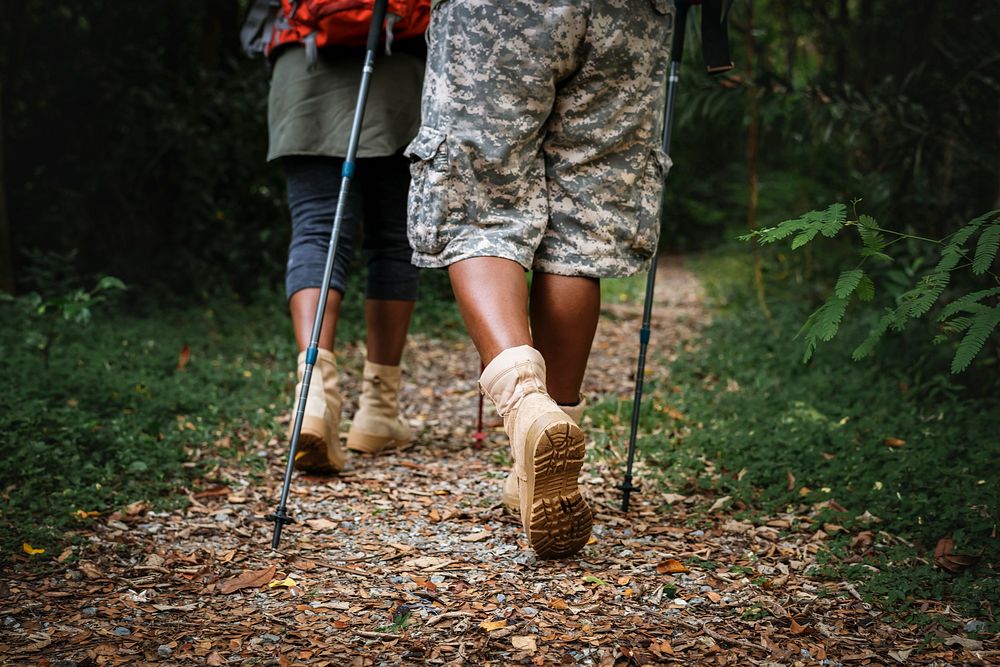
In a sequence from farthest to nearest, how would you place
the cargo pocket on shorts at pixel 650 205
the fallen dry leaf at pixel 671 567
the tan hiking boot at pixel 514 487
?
the tan hiking boot at pixel 514 487
the cargo pocket on shorts at pixel 650 205
the fallen dry leaf at pixel 671 567

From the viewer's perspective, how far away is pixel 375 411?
3.15 m

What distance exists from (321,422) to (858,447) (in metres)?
1.78

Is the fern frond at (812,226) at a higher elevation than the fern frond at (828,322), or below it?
higher

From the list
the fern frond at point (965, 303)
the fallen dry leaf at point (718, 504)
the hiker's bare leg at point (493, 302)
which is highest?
the fern frond at point (965, 303)

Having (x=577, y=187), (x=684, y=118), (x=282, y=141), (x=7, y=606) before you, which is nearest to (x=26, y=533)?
(x=7, y=606)

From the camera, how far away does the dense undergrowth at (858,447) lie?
214 cm

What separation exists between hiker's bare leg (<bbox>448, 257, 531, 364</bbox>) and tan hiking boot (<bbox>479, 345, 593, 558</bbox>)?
5 centimetres

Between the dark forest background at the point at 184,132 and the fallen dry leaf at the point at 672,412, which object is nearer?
the fallen dry leaf at the point at 672,412

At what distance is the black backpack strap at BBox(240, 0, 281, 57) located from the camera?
297cm

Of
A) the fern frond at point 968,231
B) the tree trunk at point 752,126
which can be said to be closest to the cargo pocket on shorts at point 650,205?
the fern frond at point 968,231

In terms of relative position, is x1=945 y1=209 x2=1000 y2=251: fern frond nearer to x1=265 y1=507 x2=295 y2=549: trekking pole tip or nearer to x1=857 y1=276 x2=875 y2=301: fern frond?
x1=857 y1=276 x2=875 y2=301: fern frond

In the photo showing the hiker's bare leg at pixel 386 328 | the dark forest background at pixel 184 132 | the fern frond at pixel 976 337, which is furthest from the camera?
the dark forest background at pixel 184 132

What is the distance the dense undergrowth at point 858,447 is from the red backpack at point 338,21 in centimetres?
164

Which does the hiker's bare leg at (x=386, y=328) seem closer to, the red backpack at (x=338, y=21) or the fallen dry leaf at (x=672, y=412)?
the red backpack at (x=338, y=21)
